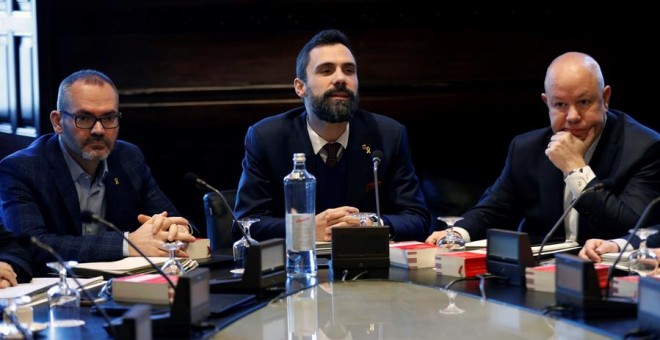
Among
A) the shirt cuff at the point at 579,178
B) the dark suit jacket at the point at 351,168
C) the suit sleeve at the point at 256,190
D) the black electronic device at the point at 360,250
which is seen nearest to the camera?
the black electronic device at the point at 360,250

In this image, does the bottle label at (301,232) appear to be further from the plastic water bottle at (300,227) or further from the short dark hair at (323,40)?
the short dark hair at (323,40)

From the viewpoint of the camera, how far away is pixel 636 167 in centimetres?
366

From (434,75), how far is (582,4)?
91 cm

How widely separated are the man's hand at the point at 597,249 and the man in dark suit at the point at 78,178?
1.34 m

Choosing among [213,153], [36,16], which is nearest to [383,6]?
[213,153]

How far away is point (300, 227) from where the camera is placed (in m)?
2.98

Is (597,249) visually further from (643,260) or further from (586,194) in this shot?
(586,194)

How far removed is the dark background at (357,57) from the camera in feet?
18.0

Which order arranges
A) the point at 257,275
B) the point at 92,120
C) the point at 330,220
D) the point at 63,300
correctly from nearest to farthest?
1. the point at 63,300
2. the point at 257,275
3. the point at 330,220
4. the point at 92,120

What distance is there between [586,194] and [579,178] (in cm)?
10

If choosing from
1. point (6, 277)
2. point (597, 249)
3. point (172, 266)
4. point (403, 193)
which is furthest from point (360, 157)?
point (6, 277)

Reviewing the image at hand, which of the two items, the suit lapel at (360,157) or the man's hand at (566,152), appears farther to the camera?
the suit lapel at (360,157)

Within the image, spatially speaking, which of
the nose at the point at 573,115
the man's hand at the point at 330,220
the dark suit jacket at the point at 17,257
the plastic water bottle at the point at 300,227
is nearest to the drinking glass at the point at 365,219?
the man's hand at the point at 330,220

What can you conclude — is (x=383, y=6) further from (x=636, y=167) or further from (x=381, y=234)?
(x=381, y=234)
